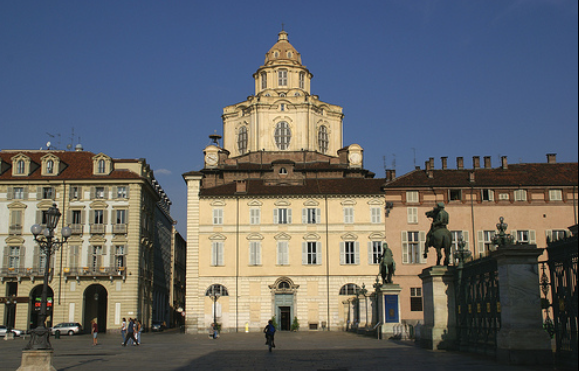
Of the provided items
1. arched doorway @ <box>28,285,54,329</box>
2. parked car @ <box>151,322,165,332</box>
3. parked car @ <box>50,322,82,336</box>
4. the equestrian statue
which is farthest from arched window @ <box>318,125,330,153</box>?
the equestrian statue

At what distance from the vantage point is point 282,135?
74.0m

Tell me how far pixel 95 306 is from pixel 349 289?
24.7 metres

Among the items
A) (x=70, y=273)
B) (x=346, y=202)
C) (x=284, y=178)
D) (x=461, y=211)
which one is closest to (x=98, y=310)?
(x=70, y=273)

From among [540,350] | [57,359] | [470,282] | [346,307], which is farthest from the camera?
[346,307]

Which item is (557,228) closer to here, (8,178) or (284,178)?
(284,178)

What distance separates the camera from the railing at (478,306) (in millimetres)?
20031

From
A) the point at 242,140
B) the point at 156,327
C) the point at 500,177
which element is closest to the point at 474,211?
the point at 500,177

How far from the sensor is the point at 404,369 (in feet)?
59.6

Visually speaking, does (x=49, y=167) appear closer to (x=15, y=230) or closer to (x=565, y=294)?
(x=15, y=230)

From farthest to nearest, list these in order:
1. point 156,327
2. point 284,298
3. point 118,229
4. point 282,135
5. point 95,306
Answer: point 282,135 < point 156,327 < point 95,306 < point 118,229 < point 284,298

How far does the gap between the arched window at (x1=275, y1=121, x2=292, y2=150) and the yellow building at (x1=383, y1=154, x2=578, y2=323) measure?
18.0 m

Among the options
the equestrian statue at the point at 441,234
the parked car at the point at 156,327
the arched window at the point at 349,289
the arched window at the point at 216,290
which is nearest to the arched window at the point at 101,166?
the arched window at the point at 216,290

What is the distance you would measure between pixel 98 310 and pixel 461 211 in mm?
36006

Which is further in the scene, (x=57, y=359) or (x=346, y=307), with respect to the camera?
(x=346, y=307)
